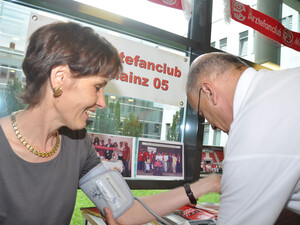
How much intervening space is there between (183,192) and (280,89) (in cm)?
72

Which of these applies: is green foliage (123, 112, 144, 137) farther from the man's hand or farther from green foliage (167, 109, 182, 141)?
the man's hand

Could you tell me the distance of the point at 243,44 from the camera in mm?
2562

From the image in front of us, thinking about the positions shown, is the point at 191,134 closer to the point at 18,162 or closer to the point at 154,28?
the point at 154,28

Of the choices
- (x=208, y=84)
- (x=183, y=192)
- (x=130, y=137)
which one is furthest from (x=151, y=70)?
(x=183, y=192)

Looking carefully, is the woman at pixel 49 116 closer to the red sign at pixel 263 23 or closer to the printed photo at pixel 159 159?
the printed photo at pixel 159 159

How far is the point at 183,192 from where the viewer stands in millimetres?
1282

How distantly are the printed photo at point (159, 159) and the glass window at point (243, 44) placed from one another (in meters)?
1.26

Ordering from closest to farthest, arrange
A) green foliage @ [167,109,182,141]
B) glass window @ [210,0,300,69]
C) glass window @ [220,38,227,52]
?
green foliage @ [167,109,182,141] < glass window @ [210,0,300,69] < glass window @ [220,38,227,52]

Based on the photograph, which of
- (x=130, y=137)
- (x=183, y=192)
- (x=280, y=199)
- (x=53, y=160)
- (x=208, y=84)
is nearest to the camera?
(x=280, y=199)

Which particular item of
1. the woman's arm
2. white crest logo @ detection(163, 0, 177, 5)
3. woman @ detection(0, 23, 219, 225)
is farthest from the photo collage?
white crest logo @ detection(163, 0, 177, 5)

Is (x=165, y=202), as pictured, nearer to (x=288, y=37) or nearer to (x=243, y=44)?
(x=243, y=44)

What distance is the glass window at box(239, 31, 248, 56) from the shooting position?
253 cm

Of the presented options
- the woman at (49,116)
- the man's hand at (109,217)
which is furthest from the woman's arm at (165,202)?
the woman at (49,116)

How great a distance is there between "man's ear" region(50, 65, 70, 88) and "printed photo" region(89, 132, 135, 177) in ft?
2.40
